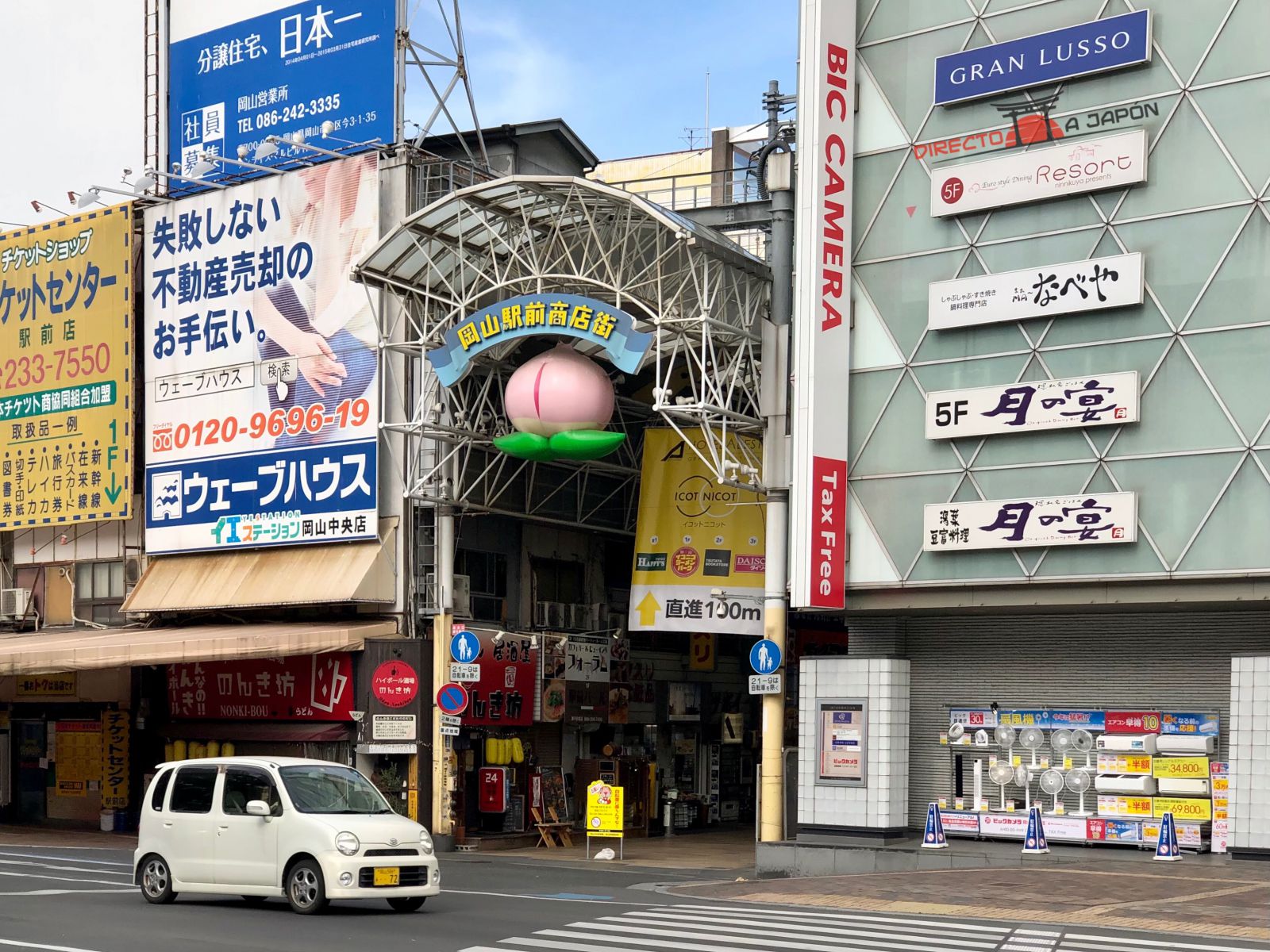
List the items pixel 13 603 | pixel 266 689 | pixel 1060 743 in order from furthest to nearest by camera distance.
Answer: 1. pixel 13 603
2. pixel 266 689
3. pixel 1060 743

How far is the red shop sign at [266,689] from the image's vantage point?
35375 millimetres

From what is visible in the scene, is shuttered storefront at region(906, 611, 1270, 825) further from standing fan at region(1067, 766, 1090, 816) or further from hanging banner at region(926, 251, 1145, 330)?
hanging banner at region(926, 251, 1145, 330)

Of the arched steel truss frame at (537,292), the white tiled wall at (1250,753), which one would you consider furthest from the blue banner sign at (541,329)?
the white tiled wall at (1250,753)

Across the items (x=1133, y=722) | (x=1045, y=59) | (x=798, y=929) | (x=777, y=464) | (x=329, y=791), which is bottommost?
(x=798, y=929)

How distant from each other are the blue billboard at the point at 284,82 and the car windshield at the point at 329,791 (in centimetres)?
1927

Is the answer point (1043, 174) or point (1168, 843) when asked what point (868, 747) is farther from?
point (1043, 174)

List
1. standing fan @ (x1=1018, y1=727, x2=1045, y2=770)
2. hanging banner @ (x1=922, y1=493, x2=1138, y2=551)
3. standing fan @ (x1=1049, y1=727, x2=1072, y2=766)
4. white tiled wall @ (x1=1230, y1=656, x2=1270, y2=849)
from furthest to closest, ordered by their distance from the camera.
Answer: standing fan @ (x1=1018, y1=727, x2=1045, y2=770), standing fan @ (x1=1049, y1=727, x2=1072, y2=766), hanging banner @ (x1=922, y1=493, x2=1138, y2=551), white tiled wall @ (x1=1230, y1=656, x2=1270, y2=849)

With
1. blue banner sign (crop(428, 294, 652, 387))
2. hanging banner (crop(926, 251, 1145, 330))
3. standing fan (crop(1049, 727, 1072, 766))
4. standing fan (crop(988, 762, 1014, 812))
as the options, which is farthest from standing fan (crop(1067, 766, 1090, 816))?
blue banner sign (crop(428, 294, 652, 387))

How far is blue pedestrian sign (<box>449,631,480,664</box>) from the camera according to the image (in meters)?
32.2

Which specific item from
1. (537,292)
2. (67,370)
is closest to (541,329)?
(537,292)

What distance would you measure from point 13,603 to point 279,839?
26.5 metres

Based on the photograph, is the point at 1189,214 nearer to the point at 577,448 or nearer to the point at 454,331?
the point at 577,448

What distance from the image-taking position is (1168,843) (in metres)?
25.6

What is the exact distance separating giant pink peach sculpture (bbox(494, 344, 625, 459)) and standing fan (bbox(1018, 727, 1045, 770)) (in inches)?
364
